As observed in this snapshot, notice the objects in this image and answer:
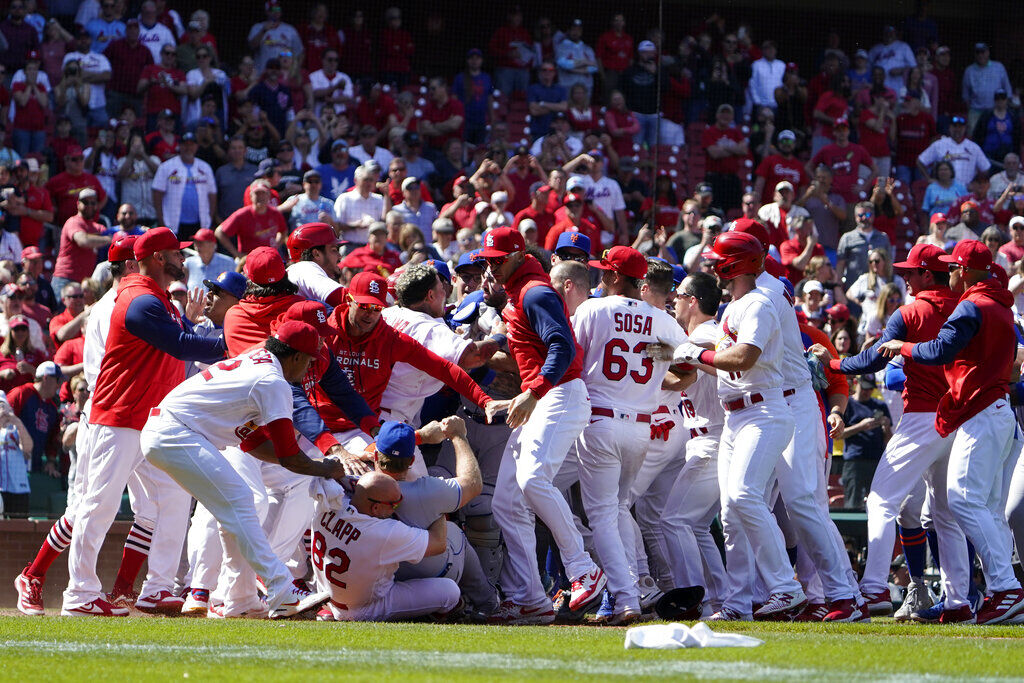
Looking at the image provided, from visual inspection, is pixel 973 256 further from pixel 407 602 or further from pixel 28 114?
pixel 28 114

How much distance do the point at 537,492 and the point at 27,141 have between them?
9.77 m

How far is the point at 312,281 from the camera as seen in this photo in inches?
318

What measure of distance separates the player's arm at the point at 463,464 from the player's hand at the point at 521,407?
10.6 inches

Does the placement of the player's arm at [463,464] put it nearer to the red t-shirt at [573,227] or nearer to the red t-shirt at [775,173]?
the red t-shirt at [573,227]

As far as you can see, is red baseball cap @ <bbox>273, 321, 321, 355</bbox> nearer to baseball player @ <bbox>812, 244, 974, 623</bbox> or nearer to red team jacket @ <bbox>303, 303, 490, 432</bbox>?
red team jacket @ <bbox>303, 303, 490, 432</bbox>

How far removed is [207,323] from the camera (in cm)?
915

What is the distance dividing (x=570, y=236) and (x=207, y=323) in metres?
2.52

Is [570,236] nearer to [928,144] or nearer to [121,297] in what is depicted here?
[121,297]

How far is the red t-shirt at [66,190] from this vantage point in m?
14.0

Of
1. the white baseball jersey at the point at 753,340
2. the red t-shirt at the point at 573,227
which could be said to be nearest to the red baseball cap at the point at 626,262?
the white baseball jersey at the point at 753,340

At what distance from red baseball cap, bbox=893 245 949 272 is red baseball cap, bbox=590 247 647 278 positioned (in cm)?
162

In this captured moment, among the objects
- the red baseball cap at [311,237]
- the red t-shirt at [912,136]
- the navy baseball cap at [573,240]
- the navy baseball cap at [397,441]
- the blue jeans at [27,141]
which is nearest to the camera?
the navy baseball cap at [397,441]

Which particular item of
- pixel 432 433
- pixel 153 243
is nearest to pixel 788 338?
pixel 432 433

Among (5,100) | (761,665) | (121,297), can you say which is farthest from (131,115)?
(761,665)
